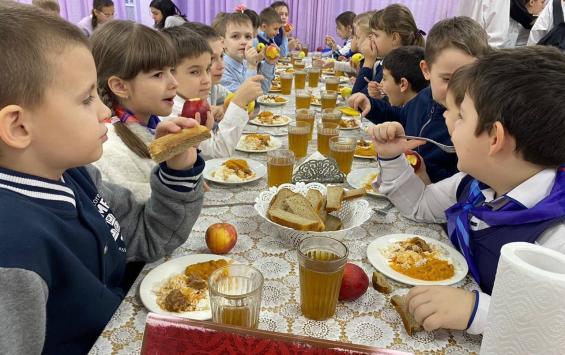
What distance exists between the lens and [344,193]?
1.30 meters

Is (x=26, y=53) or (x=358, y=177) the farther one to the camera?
(x=358, y=177)

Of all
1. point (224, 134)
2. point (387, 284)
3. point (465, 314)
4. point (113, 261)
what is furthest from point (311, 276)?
point (224, 134)

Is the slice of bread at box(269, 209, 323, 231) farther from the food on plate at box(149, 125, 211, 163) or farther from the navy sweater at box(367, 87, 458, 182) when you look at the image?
the navy sweater at box(367, 87, 458, 182)

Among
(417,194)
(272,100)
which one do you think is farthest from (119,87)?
(272,100)

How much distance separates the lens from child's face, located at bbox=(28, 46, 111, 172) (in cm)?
89

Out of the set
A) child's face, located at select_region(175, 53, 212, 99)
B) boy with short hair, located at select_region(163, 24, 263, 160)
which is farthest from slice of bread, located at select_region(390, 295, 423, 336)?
child's face, located at select_region(175, 53, 212, 99)

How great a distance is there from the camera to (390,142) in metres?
1.51

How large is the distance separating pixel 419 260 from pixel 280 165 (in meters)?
0.59

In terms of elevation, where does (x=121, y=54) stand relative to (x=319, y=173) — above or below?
above

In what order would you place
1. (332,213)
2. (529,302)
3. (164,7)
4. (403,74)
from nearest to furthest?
(529,302) → (332,213) → (403,74) → (164,7)

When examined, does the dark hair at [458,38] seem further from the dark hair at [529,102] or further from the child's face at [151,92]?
the child's face at [151,92]

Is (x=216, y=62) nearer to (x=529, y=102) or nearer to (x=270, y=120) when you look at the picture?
(x=270, y=120)

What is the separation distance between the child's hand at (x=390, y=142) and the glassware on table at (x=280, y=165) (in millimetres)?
306

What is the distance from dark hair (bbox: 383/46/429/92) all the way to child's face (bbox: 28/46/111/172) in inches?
81.3
